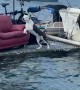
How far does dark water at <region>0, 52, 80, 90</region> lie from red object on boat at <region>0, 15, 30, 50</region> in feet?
2.02

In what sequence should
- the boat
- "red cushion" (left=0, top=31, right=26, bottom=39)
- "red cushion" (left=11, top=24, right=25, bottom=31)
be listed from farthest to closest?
the boat → "red cushion" (left=11, top=24, right=25, bottom=31) → "red cushion" (left=0, top=31, right=26, bottom=39)

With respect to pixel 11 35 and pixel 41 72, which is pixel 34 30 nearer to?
pixel 11 35

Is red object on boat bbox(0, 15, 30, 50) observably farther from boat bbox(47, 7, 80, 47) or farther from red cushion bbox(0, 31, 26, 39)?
Answer: boat bbox(47, 7, 80, 47)

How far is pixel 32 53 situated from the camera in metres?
15.6

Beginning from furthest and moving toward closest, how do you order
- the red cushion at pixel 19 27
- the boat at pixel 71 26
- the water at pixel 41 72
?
the boat at pixel 71 26 → the red cushion at pixel 19 27 → the water at pixel 41 72

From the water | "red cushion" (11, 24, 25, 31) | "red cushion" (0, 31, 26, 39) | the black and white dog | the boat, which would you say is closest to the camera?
the water

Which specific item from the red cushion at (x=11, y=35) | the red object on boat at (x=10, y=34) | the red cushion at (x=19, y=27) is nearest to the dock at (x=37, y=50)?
the red object on boat at (x=10, y=34)

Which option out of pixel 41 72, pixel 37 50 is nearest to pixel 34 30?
pixel 37 50

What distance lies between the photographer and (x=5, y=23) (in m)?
16.4

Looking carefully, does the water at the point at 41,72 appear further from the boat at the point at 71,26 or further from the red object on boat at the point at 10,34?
the boat at the point at 71,26

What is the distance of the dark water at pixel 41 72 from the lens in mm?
11977

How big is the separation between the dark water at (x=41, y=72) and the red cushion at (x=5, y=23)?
1.47 meters

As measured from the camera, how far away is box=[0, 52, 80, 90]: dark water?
12.0 m

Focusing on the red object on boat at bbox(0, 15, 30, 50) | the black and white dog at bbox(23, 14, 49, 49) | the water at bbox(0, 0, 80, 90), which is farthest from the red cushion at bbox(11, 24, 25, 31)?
the water at bbox(0, 0, 80, 90)
